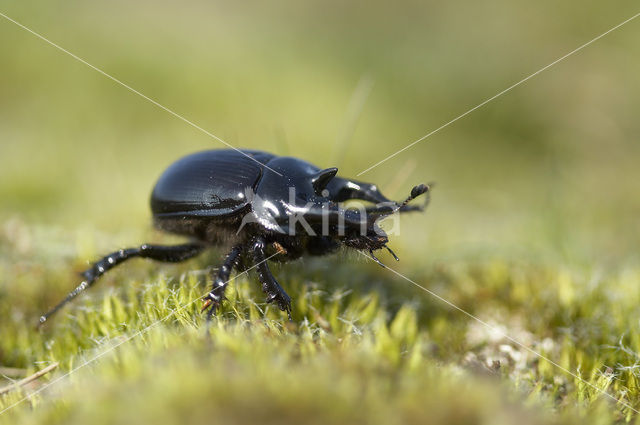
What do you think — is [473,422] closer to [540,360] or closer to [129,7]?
[540,360]

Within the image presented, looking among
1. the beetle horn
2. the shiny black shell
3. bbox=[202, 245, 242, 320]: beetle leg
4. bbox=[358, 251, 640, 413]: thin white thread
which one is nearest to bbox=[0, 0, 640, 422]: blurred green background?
bbox=[358, 251, 640, 413]: thin white thread

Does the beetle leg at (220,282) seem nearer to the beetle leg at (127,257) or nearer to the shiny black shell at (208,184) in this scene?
the shiny black shell at (208,184)

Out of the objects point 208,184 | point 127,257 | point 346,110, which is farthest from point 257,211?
point 346,110

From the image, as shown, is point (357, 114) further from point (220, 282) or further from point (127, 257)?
point (220, 282)

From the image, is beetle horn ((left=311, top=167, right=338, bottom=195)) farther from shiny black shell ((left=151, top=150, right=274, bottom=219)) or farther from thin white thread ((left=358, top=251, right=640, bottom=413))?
thin white thread ((left=358, top=251, right=640, bottom=413))

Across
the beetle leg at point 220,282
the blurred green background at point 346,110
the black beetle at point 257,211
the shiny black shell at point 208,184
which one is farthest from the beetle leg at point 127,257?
the blurred green background at point 346,110

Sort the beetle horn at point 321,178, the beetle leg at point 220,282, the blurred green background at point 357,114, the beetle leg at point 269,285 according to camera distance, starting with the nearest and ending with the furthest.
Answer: the beetle leg at point 220,282 → the beetle leg at point 269,285 → the beetle horn at point 321,178 → the blurred green background at point 357,114
